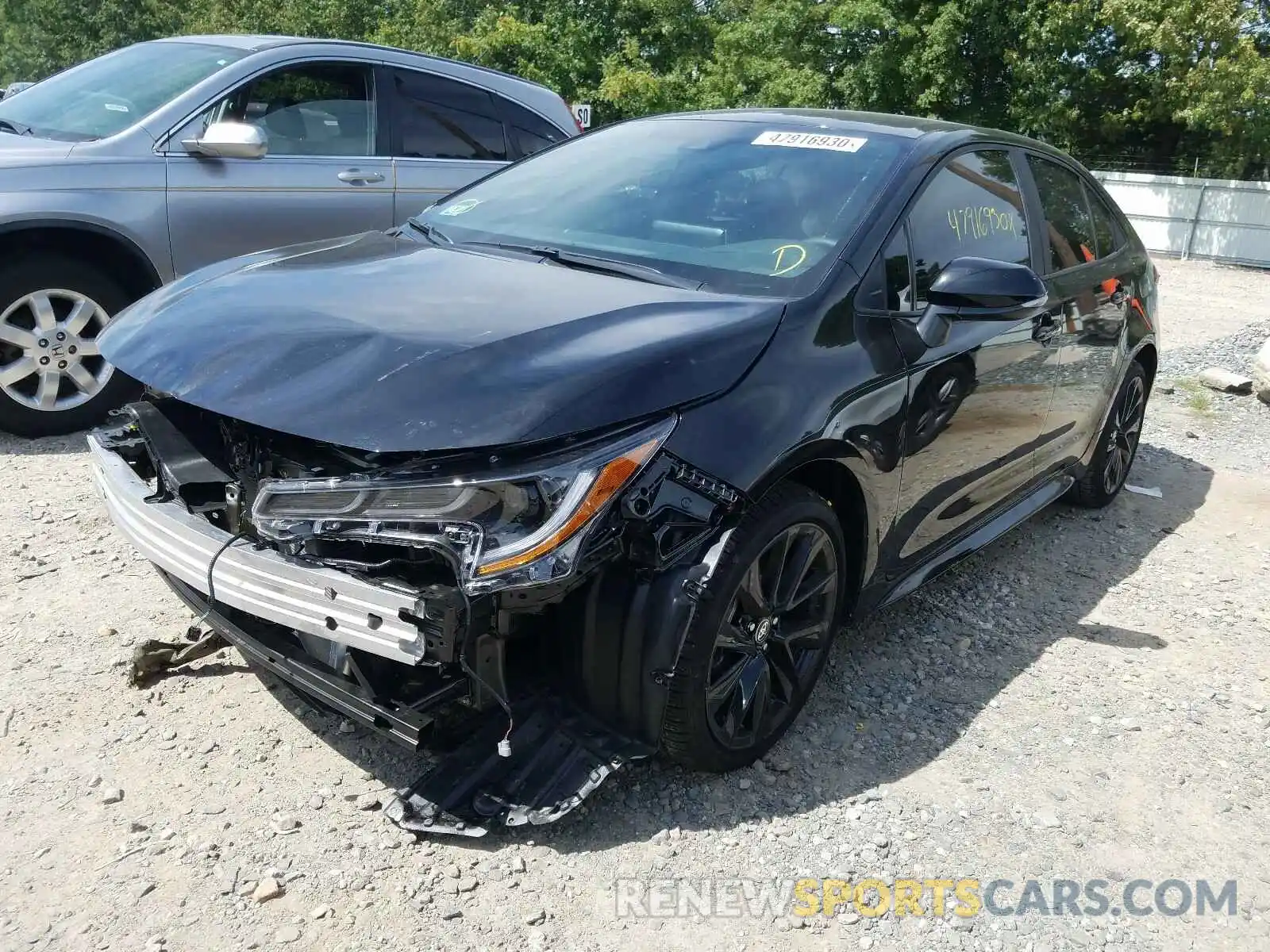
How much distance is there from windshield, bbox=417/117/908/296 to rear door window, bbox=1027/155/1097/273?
1078mm

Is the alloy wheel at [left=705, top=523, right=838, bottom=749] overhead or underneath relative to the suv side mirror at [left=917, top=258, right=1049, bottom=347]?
underneath

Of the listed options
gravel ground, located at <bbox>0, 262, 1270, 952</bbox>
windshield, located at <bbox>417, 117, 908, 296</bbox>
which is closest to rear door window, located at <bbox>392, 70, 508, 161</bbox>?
windshield, located at <bbox>417, 117, 908, 296</bbox>

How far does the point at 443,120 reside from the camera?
19.4 ft

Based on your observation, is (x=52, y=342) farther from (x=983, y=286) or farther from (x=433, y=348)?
(x=983, y=286)

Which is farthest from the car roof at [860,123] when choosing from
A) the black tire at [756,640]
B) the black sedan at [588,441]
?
the black tire at [756,640]

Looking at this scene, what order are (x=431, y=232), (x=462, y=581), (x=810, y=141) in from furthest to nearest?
(x=431, y=232)
(x=810, y=141)
(x=462, y=581)

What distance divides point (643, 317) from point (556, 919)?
1.41 m

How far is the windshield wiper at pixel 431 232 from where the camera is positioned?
344 cm

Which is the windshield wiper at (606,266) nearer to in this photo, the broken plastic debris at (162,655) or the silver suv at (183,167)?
the broken plastic debris at (162,655)

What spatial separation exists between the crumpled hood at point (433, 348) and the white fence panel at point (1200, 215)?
17311 mm

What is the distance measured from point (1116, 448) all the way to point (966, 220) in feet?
7.42

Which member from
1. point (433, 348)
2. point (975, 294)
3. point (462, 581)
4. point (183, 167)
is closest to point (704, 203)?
point (975, 294)

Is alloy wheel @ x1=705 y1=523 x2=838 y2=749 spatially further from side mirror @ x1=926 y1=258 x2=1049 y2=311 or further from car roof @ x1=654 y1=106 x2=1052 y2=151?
car roof @ x1=654 y1=106 x2=1052 y2=151

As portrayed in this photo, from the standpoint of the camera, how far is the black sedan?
2205 mm
